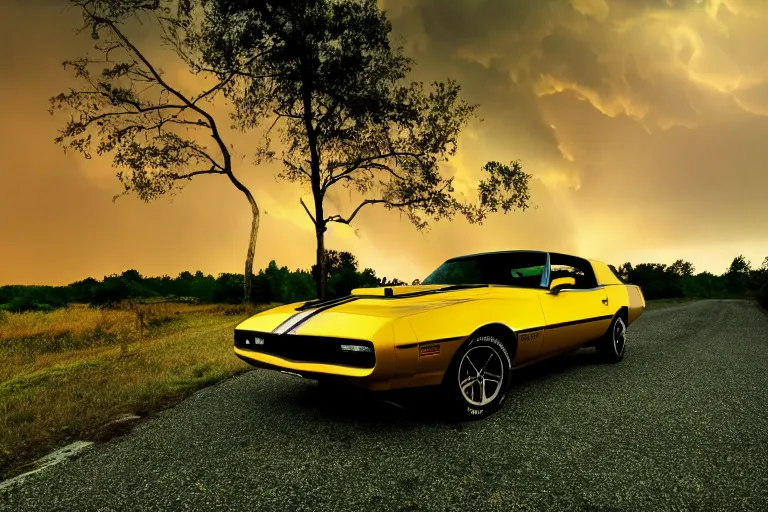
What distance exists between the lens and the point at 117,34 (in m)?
17.5

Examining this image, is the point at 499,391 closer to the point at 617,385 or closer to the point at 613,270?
the point at 617,385

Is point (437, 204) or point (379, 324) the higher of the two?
point (437, 204)

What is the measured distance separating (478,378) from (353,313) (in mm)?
1130

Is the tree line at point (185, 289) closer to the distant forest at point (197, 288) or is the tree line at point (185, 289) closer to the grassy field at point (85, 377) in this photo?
the distant forest at point (197, 288)

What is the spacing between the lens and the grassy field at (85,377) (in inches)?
154

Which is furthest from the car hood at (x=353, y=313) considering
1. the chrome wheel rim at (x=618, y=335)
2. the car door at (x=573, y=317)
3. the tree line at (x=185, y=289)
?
the tree line at (x=185, y=289)

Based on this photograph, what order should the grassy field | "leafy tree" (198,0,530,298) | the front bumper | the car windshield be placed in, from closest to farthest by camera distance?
the front bumper → the grassy field → the car windshield → "leafy tree" (198,0,530,298)

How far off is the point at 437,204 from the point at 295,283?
941 centimetres

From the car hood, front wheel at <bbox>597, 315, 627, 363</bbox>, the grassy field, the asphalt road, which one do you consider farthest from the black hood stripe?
front wheel at <bbox>597, 315, 627, 363</bbox>

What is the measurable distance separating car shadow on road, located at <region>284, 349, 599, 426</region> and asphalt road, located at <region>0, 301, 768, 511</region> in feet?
0.08

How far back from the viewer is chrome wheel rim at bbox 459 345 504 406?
3682 mm

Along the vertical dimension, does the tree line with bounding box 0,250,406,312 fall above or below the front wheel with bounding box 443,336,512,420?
above

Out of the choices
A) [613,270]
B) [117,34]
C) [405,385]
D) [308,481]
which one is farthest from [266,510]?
[117,34]

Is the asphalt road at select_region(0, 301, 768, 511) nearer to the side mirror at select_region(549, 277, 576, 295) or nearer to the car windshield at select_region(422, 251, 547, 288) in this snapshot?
the side mirror at select_region(549, 277, 576, 295)
